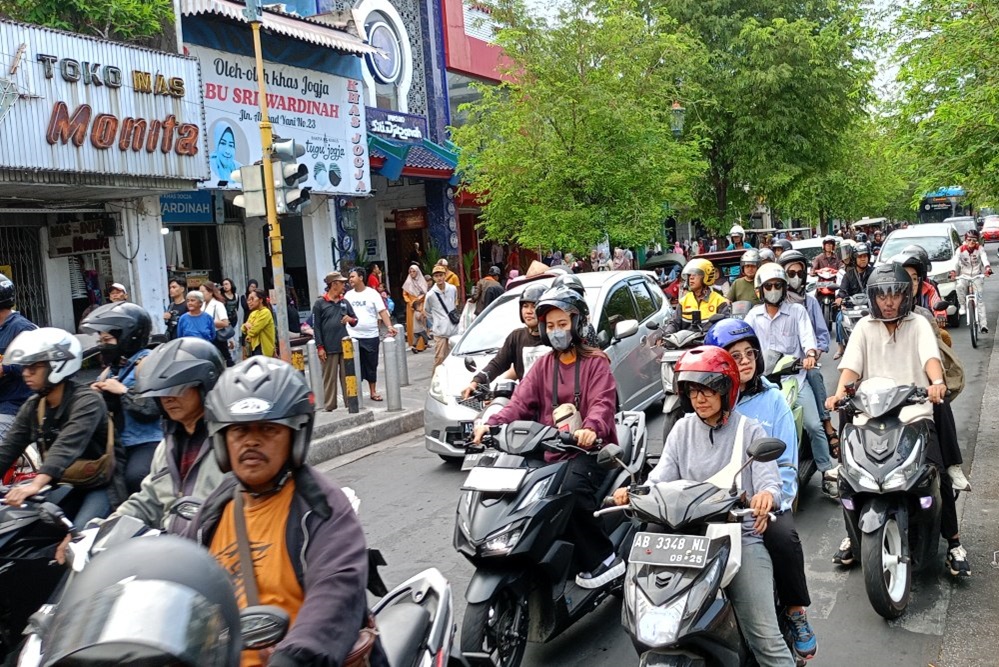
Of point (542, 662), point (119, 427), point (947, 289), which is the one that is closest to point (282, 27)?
point (947, 289)

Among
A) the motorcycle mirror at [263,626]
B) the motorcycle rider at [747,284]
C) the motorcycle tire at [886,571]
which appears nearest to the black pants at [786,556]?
the motorcycle tire at [886,571]

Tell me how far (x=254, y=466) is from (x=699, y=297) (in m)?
7.84

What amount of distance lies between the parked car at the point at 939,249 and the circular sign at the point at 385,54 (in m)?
11.6

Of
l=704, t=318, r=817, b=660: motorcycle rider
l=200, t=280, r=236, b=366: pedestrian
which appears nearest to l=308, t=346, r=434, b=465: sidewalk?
l=200, t=280, r=236, b=366: pedestrian

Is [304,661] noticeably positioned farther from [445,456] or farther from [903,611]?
[445,456]

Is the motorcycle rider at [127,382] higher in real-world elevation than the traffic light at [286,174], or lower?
lower

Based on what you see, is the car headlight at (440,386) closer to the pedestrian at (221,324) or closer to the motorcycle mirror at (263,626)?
the pedestrian at (221,324)

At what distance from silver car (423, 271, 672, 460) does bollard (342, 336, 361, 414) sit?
1713 mm

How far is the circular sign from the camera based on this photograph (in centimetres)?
2141

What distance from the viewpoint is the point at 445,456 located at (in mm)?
9109

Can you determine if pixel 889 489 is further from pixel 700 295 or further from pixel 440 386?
pixel 700 295

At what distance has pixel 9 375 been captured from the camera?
221 inches

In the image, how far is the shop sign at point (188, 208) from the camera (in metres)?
17.2

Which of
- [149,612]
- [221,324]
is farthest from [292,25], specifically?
[149,612]
